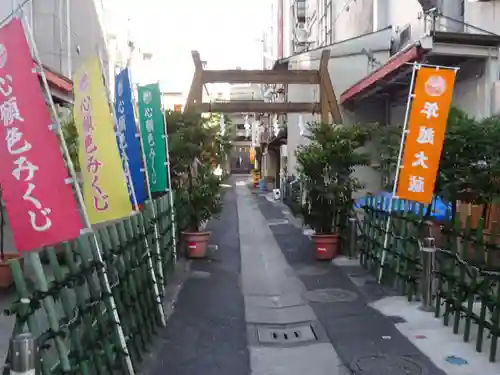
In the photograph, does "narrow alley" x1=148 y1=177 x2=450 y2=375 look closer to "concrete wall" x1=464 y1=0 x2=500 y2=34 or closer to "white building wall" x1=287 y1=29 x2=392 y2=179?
"white building wall" x1=287 y1=29 x2=392 y2=179

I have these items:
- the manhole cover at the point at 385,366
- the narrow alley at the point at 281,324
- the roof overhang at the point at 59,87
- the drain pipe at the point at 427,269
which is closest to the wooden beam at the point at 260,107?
the narrow alley at the point at 281,324

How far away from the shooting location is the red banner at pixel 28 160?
395cm

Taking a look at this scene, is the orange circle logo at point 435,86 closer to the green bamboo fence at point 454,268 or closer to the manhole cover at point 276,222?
the green bamboo fence at point 454,268

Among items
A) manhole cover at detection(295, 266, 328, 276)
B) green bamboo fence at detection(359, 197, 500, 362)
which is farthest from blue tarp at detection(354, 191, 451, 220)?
manhole cover at detection(295, 266, 328, 276)

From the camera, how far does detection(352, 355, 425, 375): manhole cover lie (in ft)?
19.1

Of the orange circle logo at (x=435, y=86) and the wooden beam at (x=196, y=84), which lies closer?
the orange circle logo at (x=435, y=86)

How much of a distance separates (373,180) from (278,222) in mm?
4063

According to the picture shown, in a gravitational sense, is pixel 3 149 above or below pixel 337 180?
above

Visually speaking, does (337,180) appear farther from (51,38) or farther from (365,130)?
(51,38)

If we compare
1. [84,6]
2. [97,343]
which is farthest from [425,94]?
[84,6]

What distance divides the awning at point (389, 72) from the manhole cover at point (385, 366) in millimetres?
6339

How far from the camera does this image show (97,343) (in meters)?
4.67

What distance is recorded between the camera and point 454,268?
22.8 feet

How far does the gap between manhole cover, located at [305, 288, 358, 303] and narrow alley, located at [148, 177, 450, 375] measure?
16 millimetres
